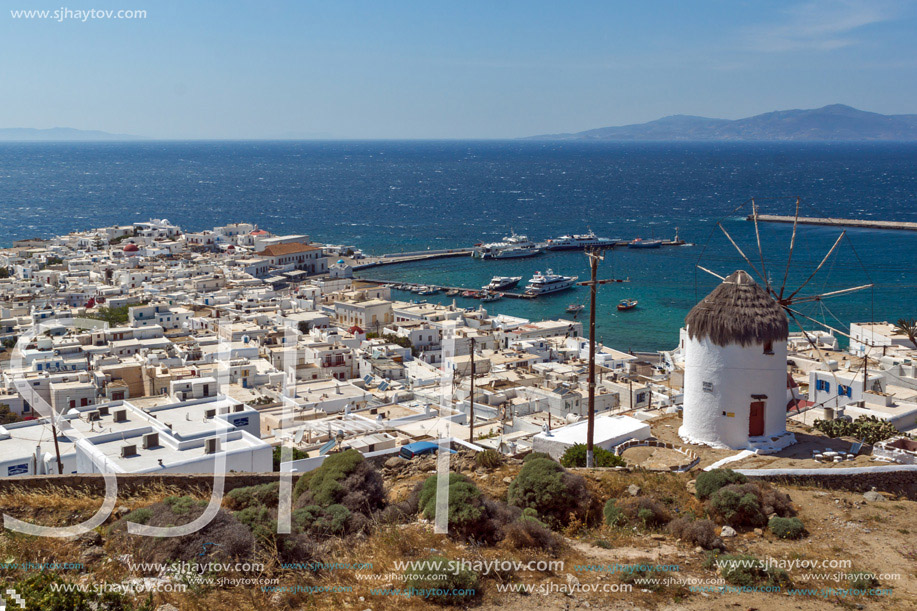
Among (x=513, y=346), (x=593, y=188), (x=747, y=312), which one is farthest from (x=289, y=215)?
(x=747, y=312)

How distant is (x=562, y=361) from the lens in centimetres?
4088

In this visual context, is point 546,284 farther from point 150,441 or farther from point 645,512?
point 645,512

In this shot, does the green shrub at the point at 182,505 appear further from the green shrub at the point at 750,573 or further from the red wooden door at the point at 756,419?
the red wooden door at the point at 756,419

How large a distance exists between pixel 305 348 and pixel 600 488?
29.5 meters

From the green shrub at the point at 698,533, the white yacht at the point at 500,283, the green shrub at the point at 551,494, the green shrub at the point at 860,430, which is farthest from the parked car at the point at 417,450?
the white yacht at the point at 500,283

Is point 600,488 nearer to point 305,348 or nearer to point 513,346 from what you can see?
point 305,348

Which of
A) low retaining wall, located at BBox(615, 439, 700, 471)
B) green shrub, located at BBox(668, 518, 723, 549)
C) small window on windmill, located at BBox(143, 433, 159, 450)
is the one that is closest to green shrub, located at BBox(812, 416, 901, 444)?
low retaining wall, located at BBox(615, 439, 700, 471)

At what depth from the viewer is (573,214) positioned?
378 feet

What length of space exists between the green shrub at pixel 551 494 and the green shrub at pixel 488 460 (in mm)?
1990

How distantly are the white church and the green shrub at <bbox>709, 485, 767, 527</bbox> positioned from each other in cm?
361

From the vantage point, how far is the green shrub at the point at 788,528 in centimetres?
952

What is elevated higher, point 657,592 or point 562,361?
point 657,592

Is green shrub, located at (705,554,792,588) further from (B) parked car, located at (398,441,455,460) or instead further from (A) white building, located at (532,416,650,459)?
(B) parked car, located at (398,441,455,460)

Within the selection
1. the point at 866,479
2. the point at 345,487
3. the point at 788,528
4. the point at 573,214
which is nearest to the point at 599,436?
the point at 866,479
